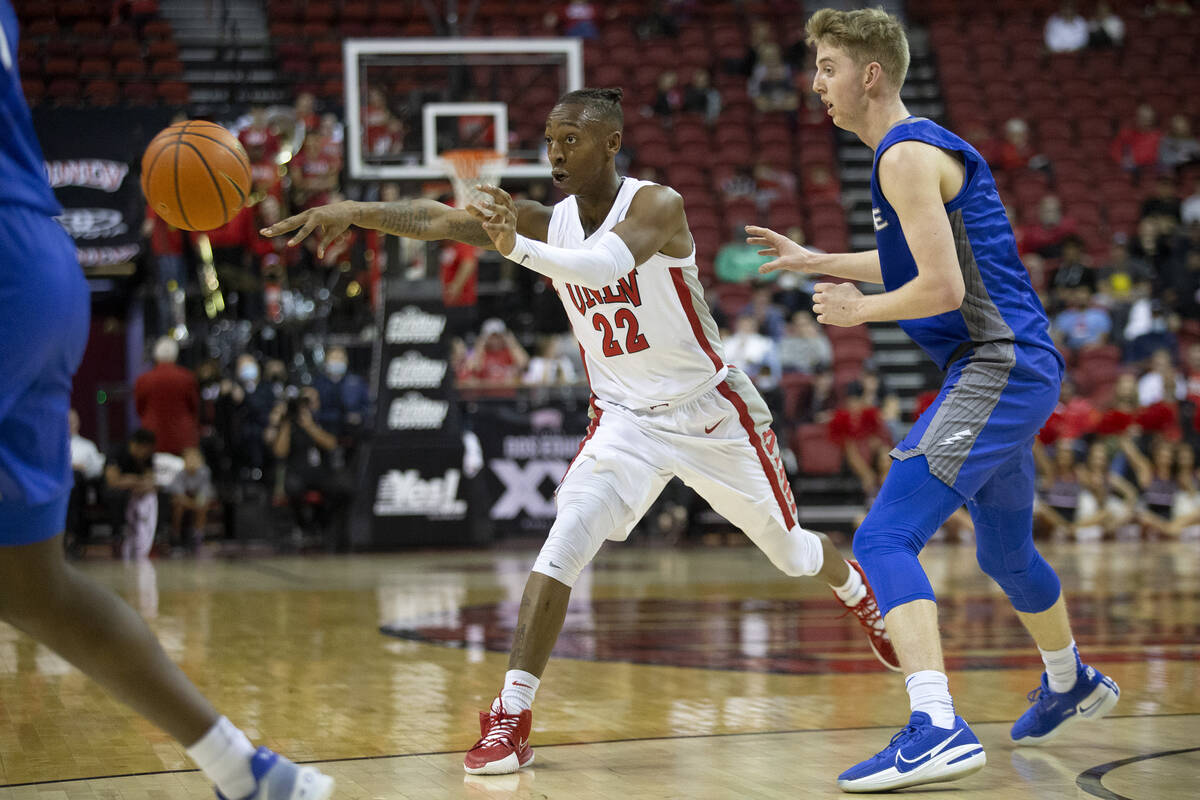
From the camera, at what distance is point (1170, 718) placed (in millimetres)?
4348

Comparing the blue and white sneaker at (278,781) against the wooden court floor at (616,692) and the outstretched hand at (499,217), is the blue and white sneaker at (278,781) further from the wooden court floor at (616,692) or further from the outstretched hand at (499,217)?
the outstretched hand at (499,217)

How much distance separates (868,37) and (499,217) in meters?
1.09

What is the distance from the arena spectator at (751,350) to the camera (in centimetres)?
1412

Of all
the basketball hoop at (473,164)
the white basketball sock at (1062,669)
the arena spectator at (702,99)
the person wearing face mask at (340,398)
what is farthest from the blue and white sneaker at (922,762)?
the arena spectator at (702,99)

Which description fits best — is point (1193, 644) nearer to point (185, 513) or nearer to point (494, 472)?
point (494, 472)

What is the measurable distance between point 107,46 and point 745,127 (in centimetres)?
853

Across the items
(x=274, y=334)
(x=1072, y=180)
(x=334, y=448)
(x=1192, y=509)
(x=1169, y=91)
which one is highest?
(x=1169, y=91)

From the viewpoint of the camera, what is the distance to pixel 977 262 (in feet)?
12.0

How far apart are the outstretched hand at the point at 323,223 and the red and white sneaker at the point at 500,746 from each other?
137 cm

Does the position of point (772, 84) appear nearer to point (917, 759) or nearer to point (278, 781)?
point (917, 759)

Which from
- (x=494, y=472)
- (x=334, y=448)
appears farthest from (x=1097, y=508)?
(x=334, y=448)

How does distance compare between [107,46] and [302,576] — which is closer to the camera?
[302,576]

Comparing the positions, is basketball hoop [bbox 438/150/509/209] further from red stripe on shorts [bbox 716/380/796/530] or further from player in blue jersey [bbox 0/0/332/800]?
player in blue jersey [bbox 0/0/332/800]

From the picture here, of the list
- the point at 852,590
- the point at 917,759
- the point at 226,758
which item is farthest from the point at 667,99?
the point at 226,758
